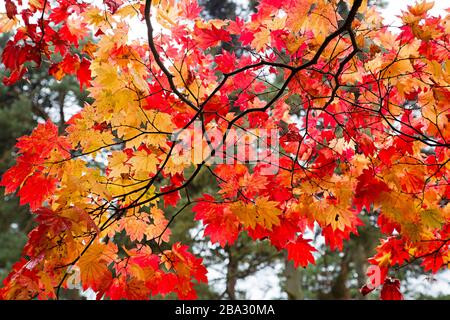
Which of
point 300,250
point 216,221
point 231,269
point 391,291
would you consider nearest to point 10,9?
point 216,221

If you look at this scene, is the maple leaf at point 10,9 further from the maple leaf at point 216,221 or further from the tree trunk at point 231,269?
the tree trunk at point 231,269

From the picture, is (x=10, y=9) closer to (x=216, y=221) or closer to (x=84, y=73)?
(x=84, y=73)

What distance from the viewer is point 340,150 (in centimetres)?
221

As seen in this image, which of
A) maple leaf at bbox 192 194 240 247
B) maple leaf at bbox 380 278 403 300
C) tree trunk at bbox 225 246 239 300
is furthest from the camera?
tree trunk at bbox 225 246 239 300

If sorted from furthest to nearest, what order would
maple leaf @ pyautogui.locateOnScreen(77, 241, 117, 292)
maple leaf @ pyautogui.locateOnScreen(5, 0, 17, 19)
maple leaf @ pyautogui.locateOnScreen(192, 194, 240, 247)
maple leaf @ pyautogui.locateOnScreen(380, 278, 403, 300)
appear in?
maple leaf @ pyautogui.locateOnScreen(380, 278, 403, 300)
maple leaf @ pyautogui.locateOnScreen(192, 194, 240, 247)
maple leaf @ pyautogui.locateOnScreen(5, 0, 17, 19)
maple leaf @ pyautogui.locateOnScreen(77, 241, 117, 292)

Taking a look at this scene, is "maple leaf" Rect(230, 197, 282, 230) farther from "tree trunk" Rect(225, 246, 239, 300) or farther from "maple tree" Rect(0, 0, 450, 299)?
"tree trunk" Rect(225, 246, 239, 300)

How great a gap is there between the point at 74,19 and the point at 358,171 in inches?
64.3

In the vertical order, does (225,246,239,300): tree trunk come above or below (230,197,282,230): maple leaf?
above

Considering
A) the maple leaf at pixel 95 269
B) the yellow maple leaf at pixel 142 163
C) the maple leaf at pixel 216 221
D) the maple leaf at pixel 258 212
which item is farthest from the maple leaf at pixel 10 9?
the maple leaf at pixel 258 212

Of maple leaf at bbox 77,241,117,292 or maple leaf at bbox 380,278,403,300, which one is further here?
maple leaf at bbox 380,278,403,300

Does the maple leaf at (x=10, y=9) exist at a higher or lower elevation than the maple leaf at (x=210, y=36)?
lower

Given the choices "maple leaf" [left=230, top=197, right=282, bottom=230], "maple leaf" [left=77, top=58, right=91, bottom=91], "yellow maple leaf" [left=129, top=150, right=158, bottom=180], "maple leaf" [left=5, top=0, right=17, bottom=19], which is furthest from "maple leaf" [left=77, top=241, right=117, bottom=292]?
"maple leaf" [left=5, top=0, right=17, bottom=19]

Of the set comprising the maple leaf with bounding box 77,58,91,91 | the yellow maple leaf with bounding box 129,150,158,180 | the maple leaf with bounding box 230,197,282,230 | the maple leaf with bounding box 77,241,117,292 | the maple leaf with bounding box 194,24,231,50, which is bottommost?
the maple leaf with bounding box 77,241,117,292

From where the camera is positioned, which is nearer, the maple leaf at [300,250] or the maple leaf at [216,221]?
the maple leaf at [216,221]
